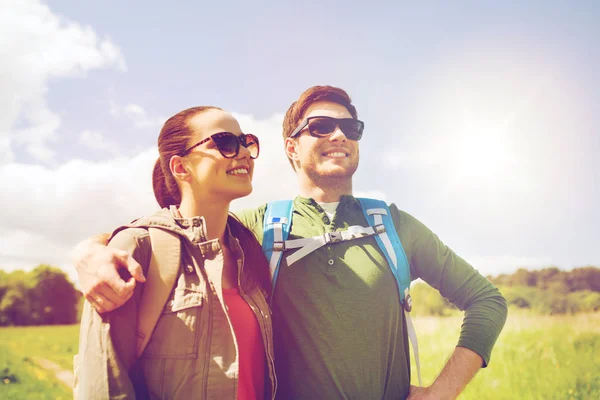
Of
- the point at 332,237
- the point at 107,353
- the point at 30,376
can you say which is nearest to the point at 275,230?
the point at 332,237

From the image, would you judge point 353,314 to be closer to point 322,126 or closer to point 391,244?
point 391,244

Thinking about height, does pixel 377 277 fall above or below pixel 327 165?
below

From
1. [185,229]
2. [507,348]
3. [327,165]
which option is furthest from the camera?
[507,348]

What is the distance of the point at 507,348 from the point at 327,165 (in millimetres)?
9886

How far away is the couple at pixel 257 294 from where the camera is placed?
2357 millimetres

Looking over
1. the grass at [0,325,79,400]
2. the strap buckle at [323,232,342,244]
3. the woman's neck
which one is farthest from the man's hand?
the grass at [0,325,79,400]

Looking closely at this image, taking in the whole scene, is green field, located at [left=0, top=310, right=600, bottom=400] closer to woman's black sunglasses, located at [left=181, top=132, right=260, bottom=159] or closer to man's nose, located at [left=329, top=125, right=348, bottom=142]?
man's nose, located at [left=329, top=125, right=348, bottom=142]

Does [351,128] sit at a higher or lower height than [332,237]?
higher

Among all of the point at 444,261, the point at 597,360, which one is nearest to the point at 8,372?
the point at 444,261

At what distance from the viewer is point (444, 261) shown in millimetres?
3918

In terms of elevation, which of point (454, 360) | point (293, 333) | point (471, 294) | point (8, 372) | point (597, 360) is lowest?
point (8, 372)

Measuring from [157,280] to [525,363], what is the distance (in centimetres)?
1097

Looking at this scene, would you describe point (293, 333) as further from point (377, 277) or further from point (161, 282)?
point (161, 282)

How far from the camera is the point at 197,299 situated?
8.32ft
